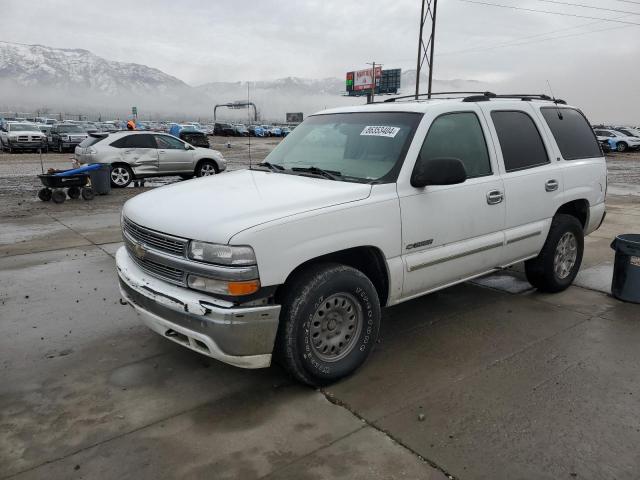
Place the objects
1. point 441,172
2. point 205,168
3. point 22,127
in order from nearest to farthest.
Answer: point 441,172 < point 205,168 < point 22,127

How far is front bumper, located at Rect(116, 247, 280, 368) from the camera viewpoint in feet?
9.75

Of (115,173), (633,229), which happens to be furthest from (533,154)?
(115,173)

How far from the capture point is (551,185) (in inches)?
193

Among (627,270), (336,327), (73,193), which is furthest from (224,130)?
(336,327)

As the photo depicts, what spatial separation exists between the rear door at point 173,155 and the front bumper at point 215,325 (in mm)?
12292

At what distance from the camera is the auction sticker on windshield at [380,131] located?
3986mm

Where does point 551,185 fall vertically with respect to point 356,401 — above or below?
above

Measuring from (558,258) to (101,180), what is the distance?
10787 millimetres

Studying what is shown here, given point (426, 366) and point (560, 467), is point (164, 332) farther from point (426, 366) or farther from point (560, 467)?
point (560, 467)

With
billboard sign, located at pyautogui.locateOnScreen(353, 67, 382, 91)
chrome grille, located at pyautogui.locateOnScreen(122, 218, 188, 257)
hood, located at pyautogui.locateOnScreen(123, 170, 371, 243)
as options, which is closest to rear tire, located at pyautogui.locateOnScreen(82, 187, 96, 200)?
hood, located at pyautogui.locateOnScreen(123, 170, 371, 243)

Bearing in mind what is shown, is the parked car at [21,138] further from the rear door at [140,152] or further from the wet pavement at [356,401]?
the wet pavement at [356,401]

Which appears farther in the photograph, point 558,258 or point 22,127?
point 22,127

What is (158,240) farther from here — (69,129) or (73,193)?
(69,129)

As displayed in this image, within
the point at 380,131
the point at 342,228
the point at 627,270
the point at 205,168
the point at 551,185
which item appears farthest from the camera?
the point at 205,168
